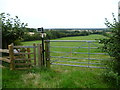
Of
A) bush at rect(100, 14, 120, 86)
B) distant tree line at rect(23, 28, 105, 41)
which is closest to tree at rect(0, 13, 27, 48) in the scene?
distant tree line at rect(23, 28, 105, 41)

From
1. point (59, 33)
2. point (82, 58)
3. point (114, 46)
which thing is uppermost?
point (59, 33)

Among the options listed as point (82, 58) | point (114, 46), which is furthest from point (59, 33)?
point (114, 46)

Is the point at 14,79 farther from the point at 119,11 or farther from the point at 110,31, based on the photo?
the point at 119,11

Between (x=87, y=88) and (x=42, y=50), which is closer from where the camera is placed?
(x=87, y=88)

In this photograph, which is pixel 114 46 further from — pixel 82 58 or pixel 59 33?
pixel 59 33

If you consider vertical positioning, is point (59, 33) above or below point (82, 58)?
above

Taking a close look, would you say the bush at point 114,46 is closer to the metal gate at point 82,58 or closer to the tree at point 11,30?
the metal gate at point 82,58

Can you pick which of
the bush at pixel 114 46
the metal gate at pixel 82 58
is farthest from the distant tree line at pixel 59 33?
the bush at pixel 114 46

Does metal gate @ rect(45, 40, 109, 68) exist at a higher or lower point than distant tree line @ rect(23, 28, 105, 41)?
lower

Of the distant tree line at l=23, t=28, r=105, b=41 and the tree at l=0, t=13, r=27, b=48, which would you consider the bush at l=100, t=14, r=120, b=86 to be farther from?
the tree at l=0, t=13, r=27, b=48

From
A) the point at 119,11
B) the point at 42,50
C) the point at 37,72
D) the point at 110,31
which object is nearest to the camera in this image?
the point at 119,11

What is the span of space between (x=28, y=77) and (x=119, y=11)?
142 inches

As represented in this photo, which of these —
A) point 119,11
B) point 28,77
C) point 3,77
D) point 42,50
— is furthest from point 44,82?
point 119,11

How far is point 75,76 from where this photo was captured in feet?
13.3
